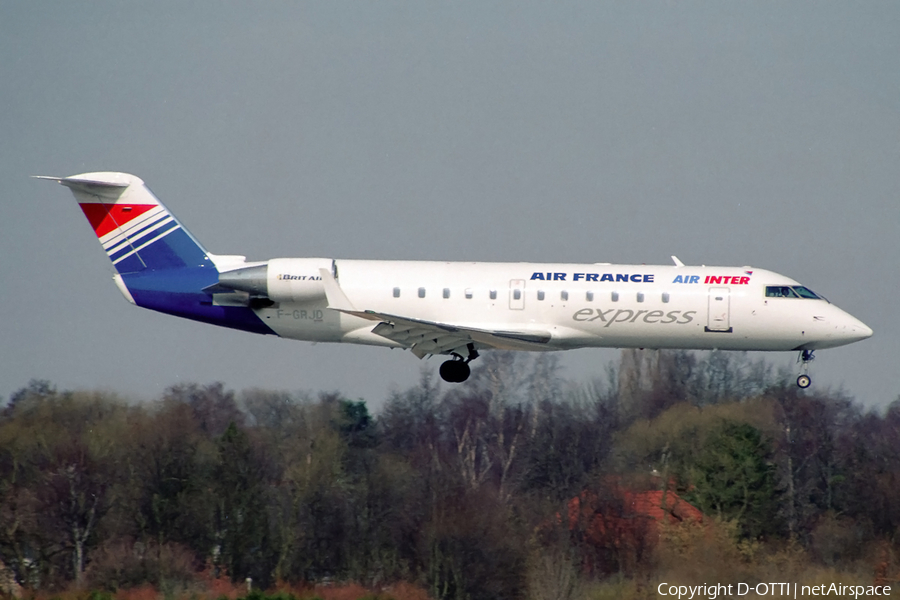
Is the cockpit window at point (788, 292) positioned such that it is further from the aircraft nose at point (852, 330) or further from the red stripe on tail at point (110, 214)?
the red stripe on tail at point (110, 214)

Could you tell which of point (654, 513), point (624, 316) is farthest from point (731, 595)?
point (654, 513)

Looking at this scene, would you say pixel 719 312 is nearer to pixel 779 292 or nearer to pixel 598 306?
pixel 779 292

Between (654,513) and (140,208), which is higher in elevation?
(140,208)

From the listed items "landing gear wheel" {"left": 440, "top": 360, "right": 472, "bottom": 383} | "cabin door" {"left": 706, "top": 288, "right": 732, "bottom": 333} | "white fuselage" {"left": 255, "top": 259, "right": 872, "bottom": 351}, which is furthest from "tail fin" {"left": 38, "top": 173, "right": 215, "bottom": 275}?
"cabin door" {"left": 706, "top": 288, "right": 732, "bottom": 333}

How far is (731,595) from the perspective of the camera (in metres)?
31.7

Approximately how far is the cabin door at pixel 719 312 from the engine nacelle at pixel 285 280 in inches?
353

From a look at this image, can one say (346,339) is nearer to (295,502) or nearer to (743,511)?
(295,502)

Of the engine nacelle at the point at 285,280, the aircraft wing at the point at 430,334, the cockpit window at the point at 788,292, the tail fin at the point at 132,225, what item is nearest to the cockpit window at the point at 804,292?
the cockpit window at the point at 788,292

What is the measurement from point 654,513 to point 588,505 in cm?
222

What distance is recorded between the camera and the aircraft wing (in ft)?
94.2

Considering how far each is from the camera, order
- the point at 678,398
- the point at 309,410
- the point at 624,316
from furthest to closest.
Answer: the point at 678,398, the point at 309,410, the point at 624,316

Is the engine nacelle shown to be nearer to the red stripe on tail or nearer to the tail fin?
the tail fin

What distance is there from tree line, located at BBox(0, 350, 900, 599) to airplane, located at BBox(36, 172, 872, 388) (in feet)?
26.3

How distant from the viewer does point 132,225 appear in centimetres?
3195
